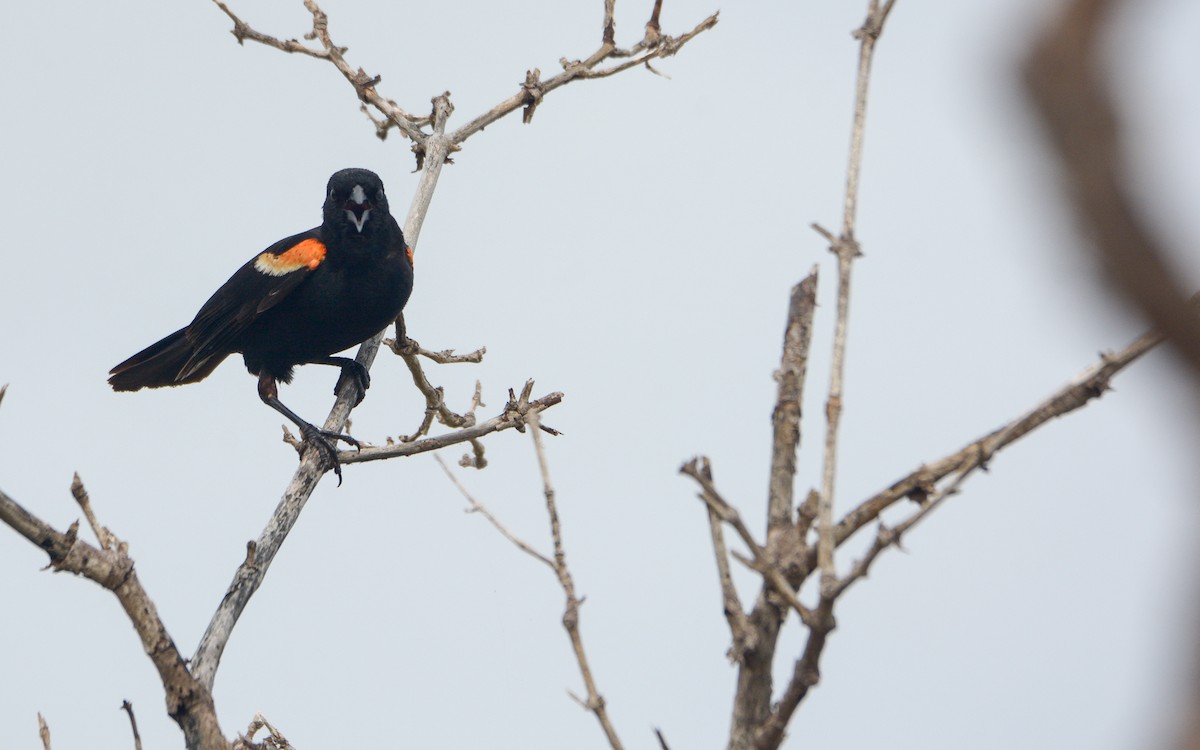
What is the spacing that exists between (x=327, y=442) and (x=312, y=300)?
1287mm

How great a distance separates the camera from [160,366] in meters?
7.69

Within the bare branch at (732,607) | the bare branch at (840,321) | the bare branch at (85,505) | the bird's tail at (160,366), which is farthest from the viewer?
the bird's tail at (160,366)

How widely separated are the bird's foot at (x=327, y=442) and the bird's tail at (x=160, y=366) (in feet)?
5.94

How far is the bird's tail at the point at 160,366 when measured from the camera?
7.63 metres

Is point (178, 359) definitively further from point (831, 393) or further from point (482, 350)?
point (831, 393)

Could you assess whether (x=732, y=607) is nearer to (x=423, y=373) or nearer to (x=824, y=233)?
(x=824, y=233)

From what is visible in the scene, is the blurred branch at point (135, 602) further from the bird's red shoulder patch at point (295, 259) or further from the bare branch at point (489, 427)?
the bird's red shoulder patch at point (295, 259)

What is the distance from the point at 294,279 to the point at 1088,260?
21.7 feet

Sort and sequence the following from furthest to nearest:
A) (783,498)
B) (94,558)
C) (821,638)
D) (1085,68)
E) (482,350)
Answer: (482,350), (94,558), (783,498), (821,638), (1085,68)

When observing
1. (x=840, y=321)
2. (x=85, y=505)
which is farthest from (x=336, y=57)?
(x=840, y=321)

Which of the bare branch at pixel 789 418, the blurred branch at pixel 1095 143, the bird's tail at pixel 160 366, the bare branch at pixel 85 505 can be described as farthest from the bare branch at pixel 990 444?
the bird's tail at pixel 160 366

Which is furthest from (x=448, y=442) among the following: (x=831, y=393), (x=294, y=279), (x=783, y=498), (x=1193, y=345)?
(x=1193, y=345)

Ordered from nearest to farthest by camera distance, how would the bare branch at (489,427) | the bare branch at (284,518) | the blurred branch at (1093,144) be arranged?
1. the blurred branch at (1093,144)
2. the bare branch at (284,518)
3. the bare branch at (489,427)

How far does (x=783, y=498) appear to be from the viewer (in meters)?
2.55
